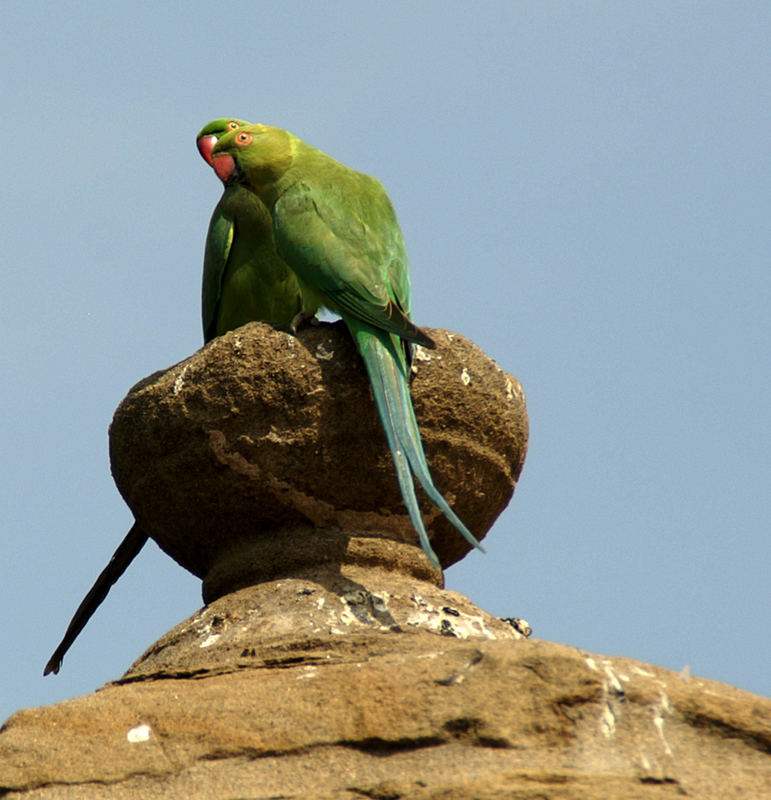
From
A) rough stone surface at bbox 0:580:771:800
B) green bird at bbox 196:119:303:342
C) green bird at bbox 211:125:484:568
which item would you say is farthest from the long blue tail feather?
green bird at bbox 196:119:303:342

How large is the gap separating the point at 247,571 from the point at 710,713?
63.5 inches

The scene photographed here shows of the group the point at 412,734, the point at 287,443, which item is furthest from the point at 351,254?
the point at 412,734

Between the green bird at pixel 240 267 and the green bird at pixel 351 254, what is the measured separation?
518mm

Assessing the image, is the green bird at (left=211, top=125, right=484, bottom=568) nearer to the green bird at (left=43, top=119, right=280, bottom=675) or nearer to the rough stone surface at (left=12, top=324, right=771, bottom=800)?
the rough stone surface at (left=12, top=324, right=771, bottom=800)

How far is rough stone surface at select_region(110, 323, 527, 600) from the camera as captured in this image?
3898mm

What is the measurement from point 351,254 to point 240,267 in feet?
5.55

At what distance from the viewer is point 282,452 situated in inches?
153

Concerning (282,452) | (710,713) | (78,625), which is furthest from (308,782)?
(78,625)

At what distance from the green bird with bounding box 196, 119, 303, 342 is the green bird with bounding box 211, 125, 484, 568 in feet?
1.70

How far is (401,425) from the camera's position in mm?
3809

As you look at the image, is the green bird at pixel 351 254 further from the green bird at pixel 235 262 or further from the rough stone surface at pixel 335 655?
the green bird at pixel 235 262

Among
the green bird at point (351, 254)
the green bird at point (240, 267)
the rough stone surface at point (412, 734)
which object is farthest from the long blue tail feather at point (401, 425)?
the green bird at point (240, 267)

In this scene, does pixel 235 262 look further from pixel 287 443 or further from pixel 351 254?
pixel 287 443

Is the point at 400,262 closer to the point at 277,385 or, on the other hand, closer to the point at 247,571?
the point at 277,385
